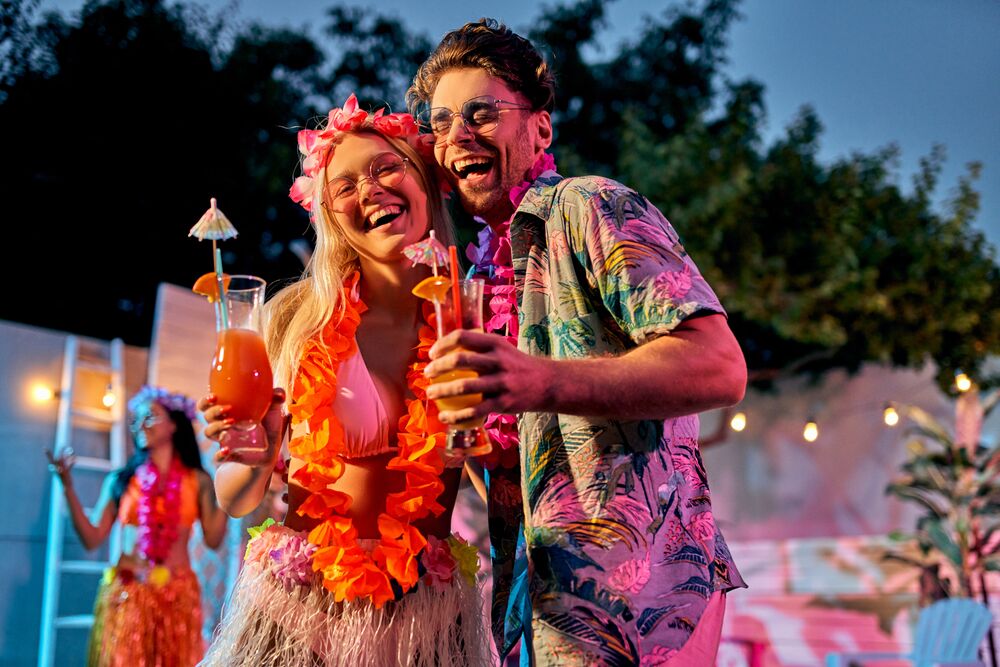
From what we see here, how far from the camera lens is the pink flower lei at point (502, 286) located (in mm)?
1637

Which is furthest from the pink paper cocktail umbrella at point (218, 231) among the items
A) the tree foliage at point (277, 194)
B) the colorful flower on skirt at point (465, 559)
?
the tree foliage at point (277, 194)

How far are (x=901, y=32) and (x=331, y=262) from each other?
933 centimetres

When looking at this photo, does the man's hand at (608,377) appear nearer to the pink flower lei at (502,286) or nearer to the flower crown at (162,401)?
the pink flower lei at (502,286)

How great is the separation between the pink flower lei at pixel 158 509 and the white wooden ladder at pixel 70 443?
30.8 inches

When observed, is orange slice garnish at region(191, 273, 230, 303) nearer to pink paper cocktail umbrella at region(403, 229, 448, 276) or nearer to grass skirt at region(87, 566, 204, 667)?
pink paper cocktail umbrella at region(403, 229, 448, 276)

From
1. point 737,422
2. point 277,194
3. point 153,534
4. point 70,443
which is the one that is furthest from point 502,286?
point 277,194

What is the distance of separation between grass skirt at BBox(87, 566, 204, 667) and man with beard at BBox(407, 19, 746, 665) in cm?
390

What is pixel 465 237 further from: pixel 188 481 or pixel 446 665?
pixel 446 665

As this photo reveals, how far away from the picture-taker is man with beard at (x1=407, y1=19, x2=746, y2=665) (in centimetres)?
110

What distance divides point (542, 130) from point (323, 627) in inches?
41.4

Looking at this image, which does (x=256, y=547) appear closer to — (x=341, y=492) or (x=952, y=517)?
(x=341, y=492)

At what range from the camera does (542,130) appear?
1818mm

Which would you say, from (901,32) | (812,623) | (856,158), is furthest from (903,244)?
(812,623)

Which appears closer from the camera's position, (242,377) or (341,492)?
(242,377)
